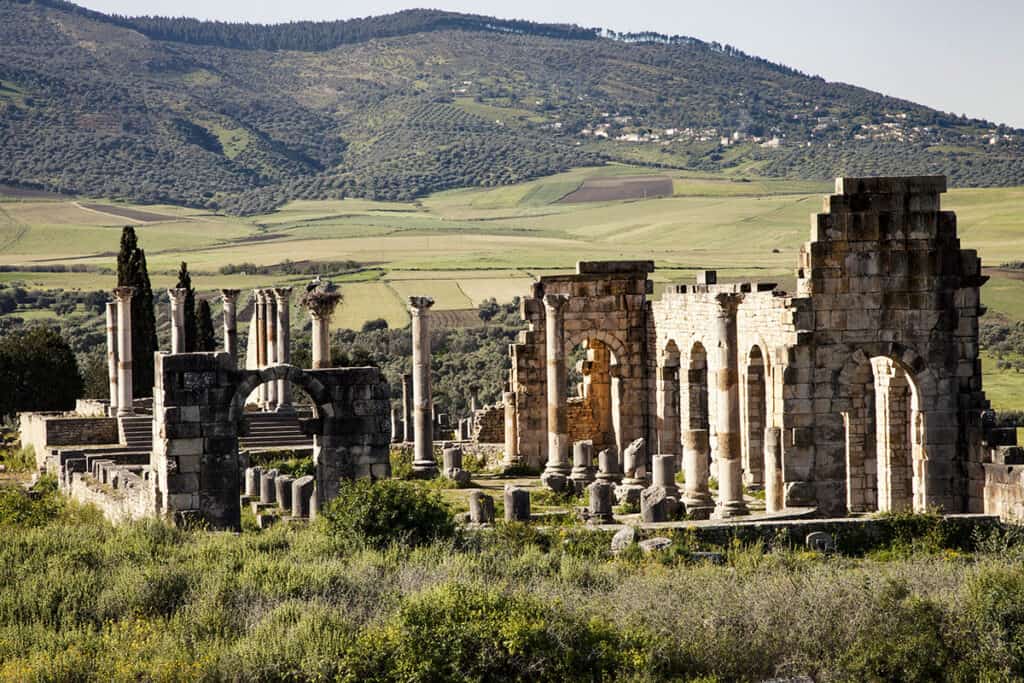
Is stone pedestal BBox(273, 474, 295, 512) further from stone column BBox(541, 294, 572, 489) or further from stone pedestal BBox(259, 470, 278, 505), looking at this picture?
stone column BBox(541, 294, 572, 489)

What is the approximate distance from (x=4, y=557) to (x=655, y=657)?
362 inches

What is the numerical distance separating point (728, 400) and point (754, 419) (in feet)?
Answer: 19.0

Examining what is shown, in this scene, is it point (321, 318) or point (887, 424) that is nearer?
point (887, 424)

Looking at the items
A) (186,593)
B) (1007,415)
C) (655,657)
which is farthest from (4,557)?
(1007,415)

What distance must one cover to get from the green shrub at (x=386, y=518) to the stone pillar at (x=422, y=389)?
Result: 50.1ft

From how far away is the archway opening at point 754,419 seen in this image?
118 ft

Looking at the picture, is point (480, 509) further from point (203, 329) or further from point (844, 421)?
point (203, 329)

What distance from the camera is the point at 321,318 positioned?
134ft

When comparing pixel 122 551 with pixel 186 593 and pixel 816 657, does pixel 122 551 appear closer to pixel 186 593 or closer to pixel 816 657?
pixel 186 593

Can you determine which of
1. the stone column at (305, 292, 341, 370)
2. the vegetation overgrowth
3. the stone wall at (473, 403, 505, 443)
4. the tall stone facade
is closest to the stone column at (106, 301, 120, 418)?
the stone column at (305, 292, 341, 370)

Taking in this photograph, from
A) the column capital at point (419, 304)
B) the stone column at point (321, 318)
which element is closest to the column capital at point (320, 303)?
the stone column at point (321, 318)

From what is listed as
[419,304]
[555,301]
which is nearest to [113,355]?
[419,304]

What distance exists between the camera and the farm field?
104 meters

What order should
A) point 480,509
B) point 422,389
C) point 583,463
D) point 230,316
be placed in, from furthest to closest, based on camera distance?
point 230,316, point 422,389, point 583,463, point 480,509
